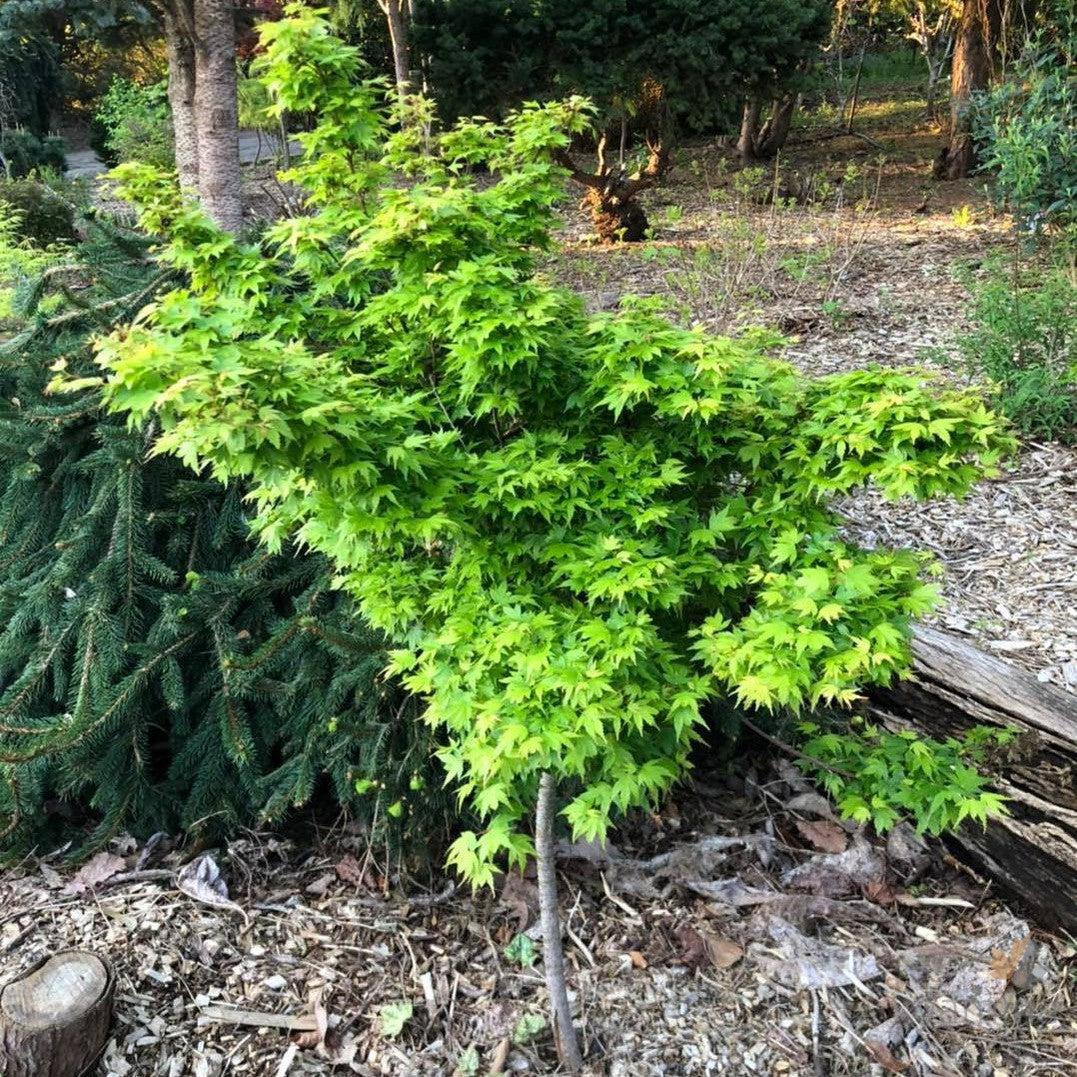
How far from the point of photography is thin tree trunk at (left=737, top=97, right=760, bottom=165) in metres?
11.5

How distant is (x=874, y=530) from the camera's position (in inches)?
166

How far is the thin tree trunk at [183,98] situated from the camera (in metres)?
6.88

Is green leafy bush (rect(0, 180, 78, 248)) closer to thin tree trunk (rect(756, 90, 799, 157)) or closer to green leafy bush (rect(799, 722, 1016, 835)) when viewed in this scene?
thin tree trunk (rect(756, 90, 799, 157))

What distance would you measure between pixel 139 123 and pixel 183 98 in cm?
531

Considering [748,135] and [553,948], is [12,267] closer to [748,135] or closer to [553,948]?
[553,948]

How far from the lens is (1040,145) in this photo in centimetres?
574

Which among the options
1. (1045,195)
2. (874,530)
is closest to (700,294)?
(874,530)

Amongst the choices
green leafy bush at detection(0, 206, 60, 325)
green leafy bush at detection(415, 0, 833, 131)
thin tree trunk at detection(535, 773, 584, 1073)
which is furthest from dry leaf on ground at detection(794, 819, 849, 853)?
green leafy bush at detection(415, 0, 833, 131)

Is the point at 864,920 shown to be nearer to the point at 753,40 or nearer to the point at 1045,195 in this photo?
the point at 1045,195

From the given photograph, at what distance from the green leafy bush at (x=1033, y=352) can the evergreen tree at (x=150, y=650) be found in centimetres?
346

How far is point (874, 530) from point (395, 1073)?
3.01 m

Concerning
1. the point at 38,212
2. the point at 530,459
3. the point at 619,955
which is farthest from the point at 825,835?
the point at 38,212

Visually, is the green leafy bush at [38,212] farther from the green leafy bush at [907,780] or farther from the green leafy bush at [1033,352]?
the green leafy bush at [907,780]

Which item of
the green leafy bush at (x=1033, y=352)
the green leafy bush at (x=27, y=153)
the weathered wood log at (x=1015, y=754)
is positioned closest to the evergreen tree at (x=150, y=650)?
the weathered wood log at (x=1015, y=754)
